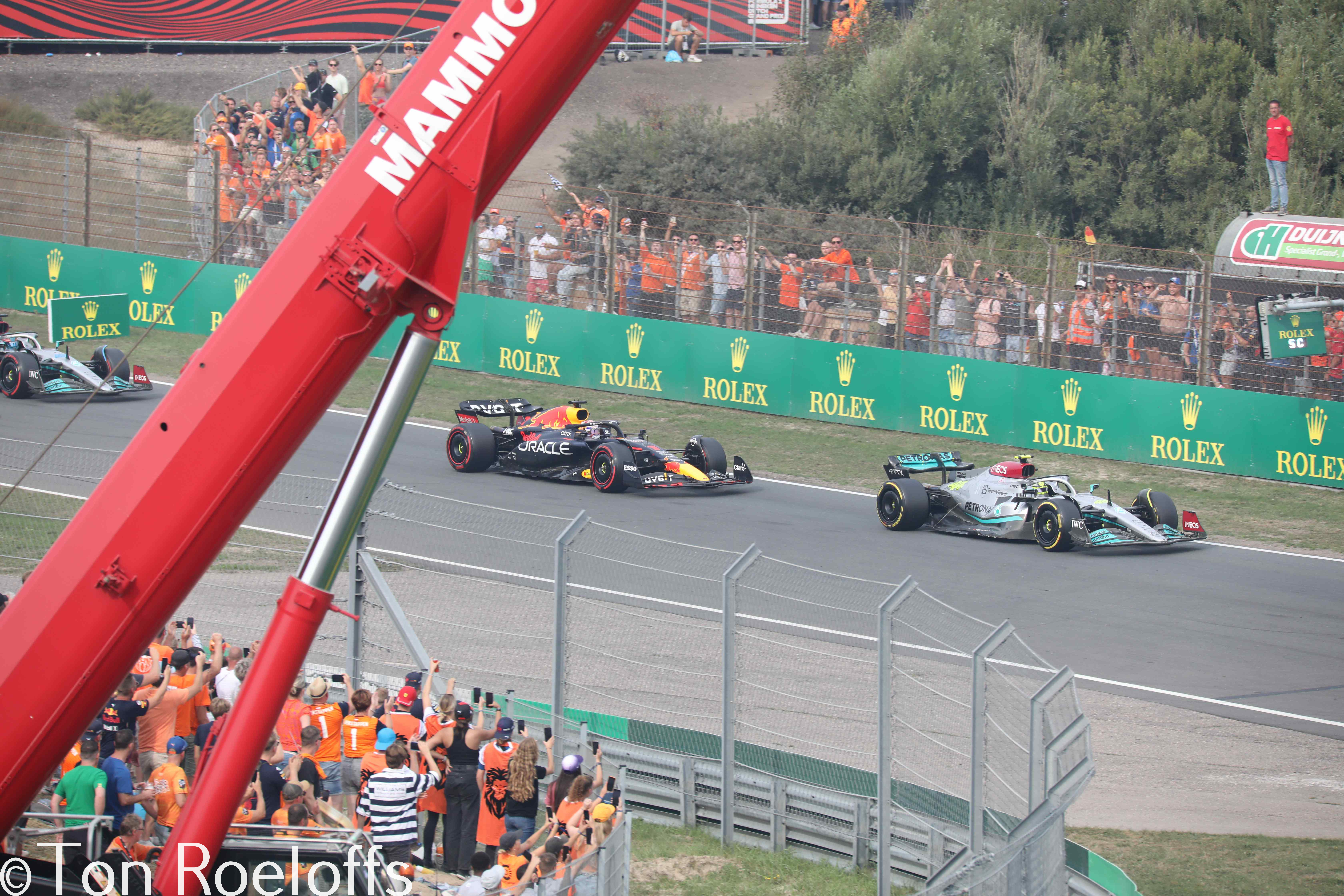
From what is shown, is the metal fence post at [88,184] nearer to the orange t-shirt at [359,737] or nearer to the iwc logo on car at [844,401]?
the iwc logo on car at [844,401]

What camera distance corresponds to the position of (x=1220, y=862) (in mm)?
8875

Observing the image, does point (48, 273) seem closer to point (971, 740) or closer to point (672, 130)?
point (672, 130)

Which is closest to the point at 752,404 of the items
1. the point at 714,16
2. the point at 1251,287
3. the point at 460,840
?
the point at 1251,287

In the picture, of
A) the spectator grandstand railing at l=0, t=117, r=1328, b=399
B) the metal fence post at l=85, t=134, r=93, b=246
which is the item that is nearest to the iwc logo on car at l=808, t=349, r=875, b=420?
the spectator grandstand railing at l=0, t=117, r=1328, b=399

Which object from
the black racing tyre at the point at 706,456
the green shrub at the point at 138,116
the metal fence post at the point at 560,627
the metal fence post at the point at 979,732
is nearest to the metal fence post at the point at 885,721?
the metal fence post at the point at 979,732

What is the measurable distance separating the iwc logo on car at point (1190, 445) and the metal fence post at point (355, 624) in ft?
43.0

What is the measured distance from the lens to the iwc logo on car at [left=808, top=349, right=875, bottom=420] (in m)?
21.7

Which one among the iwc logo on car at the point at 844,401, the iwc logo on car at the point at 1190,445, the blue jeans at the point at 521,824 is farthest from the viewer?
the iwc logo on car at the point at 844,401

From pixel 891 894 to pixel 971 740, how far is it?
1.17 m

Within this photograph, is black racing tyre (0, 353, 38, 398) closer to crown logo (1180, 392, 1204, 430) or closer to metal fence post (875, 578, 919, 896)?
crown logo (1180, 392, 1204, 430)

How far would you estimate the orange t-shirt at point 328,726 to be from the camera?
8.88 m

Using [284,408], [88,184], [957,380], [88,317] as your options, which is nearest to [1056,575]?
[957,380]

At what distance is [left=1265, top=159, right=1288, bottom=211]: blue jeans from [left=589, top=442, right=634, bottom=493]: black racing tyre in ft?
37.2

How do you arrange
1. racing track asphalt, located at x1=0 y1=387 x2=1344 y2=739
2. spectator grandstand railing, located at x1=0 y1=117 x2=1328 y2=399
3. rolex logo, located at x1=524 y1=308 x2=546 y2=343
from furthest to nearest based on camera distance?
rolex logo, located at x1=524 y1=308 x2=546 y2=343, spectator grandstand railing, located at x1=0 y1=117 x2=1328 y2=399, racing track asphalt, located at x1=0 y1=387 x2=1344 y2=739
